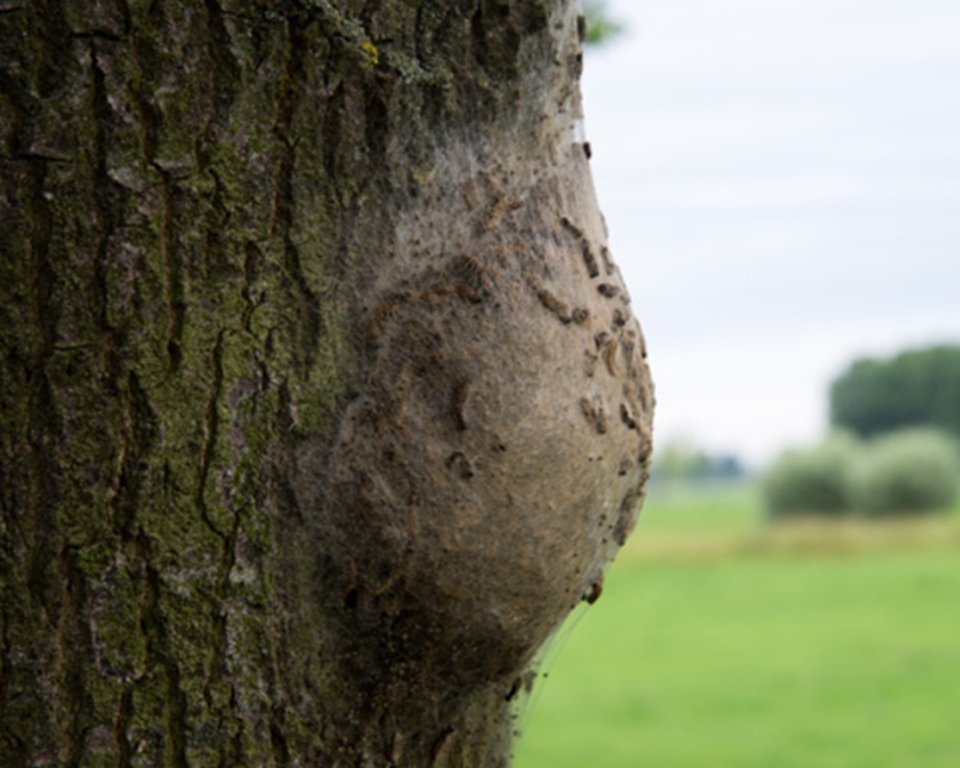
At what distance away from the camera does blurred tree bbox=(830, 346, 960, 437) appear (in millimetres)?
52719

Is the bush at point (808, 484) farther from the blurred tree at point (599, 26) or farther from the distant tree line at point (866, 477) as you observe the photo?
the blurred tree at point (599, 26)

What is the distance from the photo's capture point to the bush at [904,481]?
32.1 m

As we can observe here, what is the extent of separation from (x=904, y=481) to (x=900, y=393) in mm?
23195

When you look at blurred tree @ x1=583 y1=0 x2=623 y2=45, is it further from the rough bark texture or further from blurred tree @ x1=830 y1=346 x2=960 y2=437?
blurred tree @ x1=830 y1=346 x2=960 y2=437

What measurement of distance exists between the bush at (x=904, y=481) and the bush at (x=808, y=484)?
0.41 m

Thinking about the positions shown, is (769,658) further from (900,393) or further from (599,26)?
(900,393)

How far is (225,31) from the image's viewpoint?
1.57m

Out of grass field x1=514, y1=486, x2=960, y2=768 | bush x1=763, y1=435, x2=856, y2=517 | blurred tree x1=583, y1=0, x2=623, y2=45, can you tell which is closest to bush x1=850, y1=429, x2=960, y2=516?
bush x1=763, y1=435, x2=856, y2=517

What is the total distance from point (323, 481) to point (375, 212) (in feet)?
1.20

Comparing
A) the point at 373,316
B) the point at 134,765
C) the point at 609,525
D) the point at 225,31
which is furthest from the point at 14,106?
the point at 609,525

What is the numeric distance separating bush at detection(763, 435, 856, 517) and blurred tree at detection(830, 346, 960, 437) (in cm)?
2230

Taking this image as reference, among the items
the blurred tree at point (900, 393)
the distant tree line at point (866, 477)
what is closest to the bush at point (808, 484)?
the distant tree line at point (866, 477)

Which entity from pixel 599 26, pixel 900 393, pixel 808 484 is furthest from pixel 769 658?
pixel 900 393

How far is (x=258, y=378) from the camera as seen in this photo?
62.0 inches
